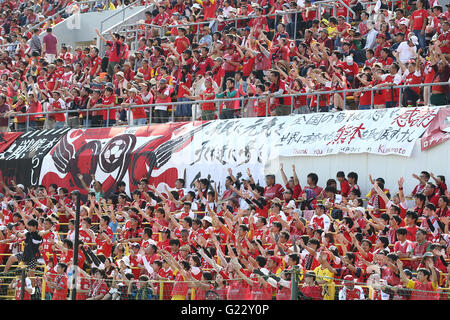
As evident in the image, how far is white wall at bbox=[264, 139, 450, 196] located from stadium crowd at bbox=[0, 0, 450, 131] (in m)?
1.17

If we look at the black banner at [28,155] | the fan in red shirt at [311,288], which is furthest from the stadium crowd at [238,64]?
the fan in red shirt at [311,288]

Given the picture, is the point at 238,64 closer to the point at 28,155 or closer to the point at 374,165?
the point at 28,155

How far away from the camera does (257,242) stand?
18500mm

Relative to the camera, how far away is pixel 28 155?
27922 millimetres

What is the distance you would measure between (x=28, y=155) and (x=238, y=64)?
5.81 metres

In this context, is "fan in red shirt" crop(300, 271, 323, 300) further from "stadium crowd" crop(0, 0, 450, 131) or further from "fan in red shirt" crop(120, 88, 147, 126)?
"fan in red shirt" crop(120, 88, 147, 126)

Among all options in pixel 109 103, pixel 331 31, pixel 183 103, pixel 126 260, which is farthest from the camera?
pixel 109 103

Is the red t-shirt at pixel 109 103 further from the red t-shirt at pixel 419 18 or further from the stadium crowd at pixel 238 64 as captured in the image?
the red t-shirt at pixel 419 18

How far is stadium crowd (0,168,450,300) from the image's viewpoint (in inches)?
624

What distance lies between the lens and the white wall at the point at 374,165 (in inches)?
798

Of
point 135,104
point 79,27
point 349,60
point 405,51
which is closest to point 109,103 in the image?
point 135,104
